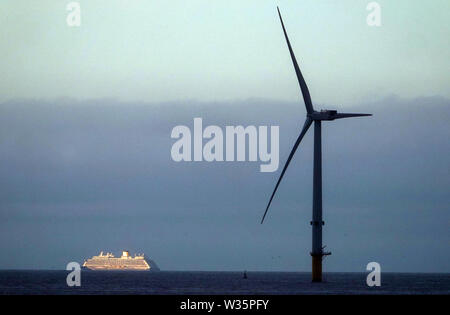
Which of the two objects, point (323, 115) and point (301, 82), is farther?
point (323, 115)

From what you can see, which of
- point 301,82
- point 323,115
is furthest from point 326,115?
point 301,82

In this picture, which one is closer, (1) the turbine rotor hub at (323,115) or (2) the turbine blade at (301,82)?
(2) the turbine blade at (301,82)

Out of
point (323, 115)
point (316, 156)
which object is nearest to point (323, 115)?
point (323, 115)

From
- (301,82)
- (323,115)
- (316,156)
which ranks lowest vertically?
(316,156)

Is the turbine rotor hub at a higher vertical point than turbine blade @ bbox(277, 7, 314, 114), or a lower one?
lower

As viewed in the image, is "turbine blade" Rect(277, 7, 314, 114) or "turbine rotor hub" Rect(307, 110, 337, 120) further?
"turbine rotor hub" Rect(307, 110, 337, 120)

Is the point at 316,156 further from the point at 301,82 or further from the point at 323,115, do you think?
the point at 301,82

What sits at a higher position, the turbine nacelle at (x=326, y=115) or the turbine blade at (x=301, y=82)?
the turbine blade at (x=301, y=82)

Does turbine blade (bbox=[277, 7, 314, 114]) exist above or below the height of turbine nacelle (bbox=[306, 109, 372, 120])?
above

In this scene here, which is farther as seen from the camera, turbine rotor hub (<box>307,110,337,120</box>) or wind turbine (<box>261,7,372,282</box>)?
turbine rotor hub (<box>307,110,337,120</box>)

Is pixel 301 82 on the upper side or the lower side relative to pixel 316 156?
upper
